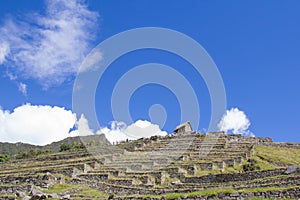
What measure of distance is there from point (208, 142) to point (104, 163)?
18041 mm

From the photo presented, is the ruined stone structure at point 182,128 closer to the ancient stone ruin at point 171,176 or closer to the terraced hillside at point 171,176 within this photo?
the ancient stone ruin at point 171,176

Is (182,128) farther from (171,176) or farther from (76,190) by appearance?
(76,190)

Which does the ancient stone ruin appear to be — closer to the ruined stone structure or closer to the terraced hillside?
the terraced hillside

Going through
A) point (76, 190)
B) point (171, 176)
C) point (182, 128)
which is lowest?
point (76, 190)

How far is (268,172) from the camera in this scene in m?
27.7

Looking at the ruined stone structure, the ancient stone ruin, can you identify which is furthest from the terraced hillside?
the ruined stone structure

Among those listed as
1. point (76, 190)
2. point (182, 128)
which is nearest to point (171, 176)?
point (76, 190)

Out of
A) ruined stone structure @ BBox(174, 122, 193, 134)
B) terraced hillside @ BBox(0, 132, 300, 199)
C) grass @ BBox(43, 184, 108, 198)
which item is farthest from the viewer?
ruined stone structure @ BBox(174, 122, 193, 134)

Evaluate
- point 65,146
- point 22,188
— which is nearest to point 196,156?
point 22,188

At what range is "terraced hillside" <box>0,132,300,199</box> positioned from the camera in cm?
2070

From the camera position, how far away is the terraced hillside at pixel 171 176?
815 inches

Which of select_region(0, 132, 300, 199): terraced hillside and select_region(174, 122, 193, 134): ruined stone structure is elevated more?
select_region(174, 122, 193, 134): ruined stone structure

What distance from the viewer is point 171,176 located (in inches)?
1411

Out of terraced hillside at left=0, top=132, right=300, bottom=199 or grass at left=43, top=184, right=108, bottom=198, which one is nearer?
terraced hillside at left=0, top=132, right=300, bottom=199
